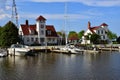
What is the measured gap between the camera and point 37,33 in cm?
11888

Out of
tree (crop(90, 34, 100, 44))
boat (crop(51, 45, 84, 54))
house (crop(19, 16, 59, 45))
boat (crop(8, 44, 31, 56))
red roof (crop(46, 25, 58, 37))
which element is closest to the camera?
boat (crop(8, 44, 31, 56))

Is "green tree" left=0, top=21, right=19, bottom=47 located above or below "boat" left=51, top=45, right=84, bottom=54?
above

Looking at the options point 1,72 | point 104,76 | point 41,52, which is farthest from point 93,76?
point 41,52

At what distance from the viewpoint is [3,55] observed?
75625mm

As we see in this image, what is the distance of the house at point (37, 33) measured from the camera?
382 feet

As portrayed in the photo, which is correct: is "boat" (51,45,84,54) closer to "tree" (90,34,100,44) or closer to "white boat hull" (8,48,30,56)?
"white boat hull" (8,48,30,56)

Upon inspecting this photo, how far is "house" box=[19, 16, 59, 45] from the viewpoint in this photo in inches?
4587

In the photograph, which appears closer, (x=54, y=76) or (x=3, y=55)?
(x=54, y=76)

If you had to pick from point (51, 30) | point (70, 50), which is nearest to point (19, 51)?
point (70, 50)

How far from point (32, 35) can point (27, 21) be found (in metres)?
6.47

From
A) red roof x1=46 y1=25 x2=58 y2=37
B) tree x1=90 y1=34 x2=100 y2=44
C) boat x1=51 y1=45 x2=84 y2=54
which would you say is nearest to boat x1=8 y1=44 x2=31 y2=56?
boat x1=51 y1=45 x2=84 y2=54

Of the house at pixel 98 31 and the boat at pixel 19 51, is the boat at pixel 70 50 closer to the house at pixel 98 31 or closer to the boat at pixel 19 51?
the boat at pixel 19 51

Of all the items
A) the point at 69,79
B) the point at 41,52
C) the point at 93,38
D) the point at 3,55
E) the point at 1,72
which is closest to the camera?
the point at 69,79

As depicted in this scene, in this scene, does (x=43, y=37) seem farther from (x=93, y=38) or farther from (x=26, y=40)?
(x=93, y=38)
